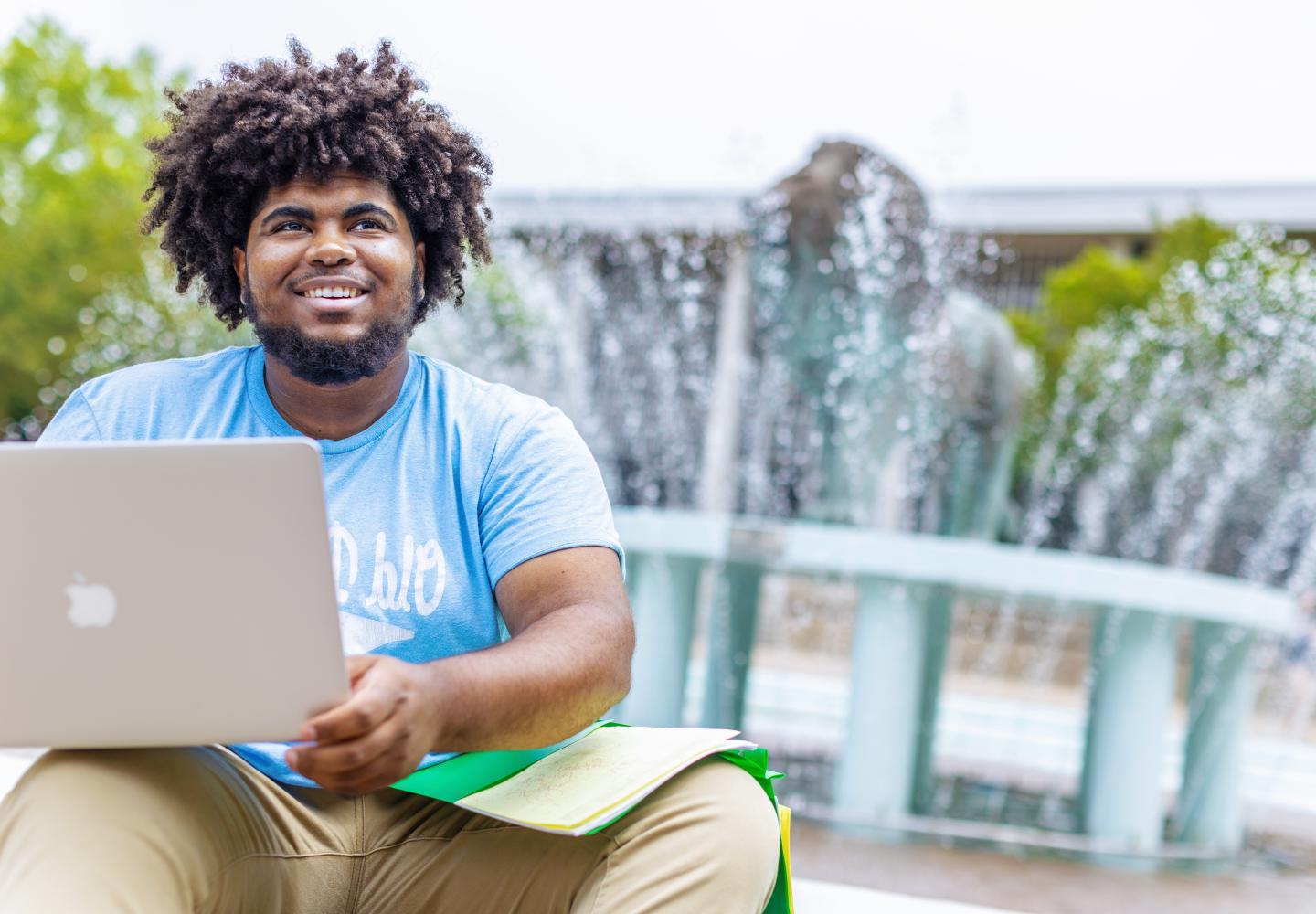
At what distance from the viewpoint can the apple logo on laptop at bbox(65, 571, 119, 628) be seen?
48.3 inches

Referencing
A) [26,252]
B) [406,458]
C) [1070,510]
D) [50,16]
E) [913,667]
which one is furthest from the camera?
[50,16]

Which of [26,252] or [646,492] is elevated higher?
[26,252]

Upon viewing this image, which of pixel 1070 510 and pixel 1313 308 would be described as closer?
pixel 1313 308

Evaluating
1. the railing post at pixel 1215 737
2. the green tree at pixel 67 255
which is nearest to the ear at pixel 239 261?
the railing post at pixel 1215 737

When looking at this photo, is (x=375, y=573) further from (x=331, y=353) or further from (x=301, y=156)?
(x=301, y=156)

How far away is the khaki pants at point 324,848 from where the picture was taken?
1307 mm

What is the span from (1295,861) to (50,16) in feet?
69.8

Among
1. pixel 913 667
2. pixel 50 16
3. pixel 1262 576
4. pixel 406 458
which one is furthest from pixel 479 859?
pixel 50 16

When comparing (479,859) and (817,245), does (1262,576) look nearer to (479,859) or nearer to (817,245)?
(817,245)

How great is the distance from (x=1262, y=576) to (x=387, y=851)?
1626cm

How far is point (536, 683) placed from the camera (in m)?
1.44

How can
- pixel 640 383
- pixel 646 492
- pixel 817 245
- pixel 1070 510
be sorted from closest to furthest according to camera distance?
pixel 817 245, pixel 646 492, pixel 640 383, pixel 1070 510

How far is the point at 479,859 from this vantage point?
1577 millimetres

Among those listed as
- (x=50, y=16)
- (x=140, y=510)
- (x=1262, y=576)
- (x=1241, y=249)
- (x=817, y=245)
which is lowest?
(x=1262, y=576)
